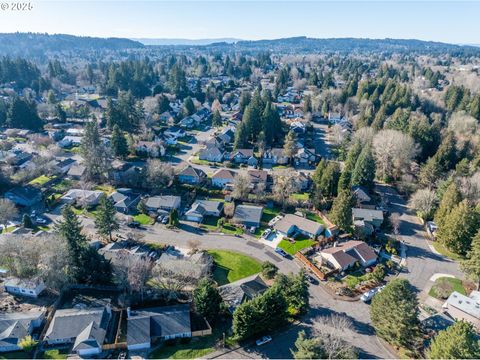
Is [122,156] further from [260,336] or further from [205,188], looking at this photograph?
[260,336]

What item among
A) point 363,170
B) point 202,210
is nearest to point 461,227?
point 363,170

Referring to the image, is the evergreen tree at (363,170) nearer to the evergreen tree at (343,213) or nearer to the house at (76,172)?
the evergreen tree at (343,213)

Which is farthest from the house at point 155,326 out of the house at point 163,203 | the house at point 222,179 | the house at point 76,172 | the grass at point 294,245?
the house at point 76,172

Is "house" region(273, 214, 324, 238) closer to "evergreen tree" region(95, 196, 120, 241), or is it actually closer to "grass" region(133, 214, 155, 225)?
"grass" region(133, 214, 155, 225)

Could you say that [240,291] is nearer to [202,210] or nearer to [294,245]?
[294,245]

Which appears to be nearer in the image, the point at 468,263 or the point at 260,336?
the point at 260,336

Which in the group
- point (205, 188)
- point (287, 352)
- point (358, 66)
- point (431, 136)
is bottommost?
point (287, 352)

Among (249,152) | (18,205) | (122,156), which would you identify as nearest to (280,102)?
(249,152)
